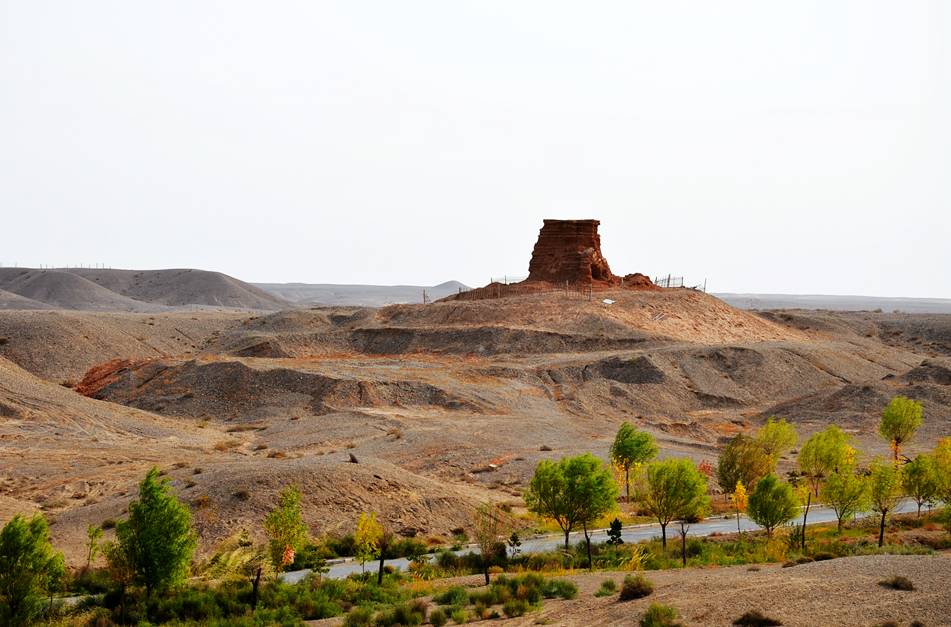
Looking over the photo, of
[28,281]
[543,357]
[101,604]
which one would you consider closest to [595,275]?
[543,357]

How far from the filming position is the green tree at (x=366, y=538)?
26.6 metres

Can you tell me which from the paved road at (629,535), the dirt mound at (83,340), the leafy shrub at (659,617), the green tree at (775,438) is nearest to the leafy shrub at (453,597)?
the paved road at (629,535)

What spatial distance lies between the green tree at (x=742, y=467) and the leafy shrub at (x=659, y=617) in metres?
18.2

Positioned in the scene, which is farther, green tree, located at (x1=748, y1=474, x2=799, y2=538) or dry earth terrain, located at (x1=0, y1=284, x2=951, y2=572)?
dry earth terrain, located at (x1=0, y1=284, x2=951, y2=572)

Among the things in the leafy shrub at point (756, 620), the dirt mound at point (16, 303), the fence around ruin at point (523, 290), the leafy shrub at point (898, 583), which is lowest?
the leafy shrub at point (756, 620)

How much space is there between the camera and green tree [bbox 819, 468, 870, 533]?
30.7 meters

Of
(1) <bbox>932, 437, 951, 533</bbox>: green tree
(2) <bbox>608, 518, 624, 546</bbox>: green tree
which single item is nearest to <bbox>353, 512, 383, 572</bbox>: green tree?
(2) <bbox>608, 518, 624, 546</bbox>: green tree

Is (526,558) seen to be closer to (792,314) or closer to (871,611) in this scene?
(871,611)

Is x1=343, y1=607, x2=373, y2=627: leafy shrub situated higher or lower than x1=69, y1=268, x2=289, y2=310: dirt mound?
lower

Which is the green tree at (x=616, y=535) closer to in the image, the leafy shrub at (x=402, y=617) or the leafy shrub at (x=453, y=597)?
the leafy shrub at (x=453, y=597)

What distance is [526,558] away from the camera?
2772 centimetres

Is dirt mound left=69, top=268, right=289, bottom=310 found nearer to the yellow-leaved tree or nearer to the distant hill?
the distant hill

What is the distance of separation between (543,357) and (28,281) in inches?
4511

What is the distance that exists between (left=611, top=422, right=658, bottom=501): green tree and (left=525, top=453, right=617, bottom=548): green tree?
8.10 m
